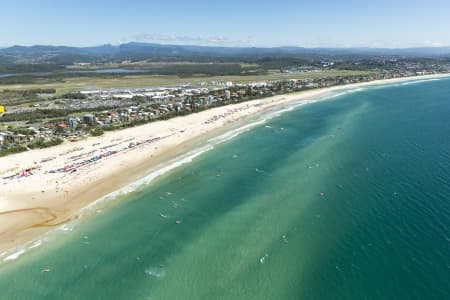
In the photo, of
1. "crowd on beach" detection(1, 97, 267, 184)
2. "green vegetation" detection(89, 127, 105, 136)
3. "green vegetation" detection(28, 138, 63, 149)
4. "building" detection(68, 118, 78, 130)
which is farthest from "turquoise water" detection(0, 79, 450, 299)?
"building" detection(68, 118, 78, 130)

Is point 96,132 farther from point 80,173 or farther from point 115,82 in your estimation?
point 115,82

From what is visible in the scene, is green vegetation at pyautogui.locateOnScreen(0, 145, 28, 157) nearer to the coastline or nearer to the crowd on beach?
the coastline

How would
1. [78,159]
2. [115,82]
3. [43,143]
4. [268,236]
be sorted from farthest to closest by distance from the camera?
[115,82], [43,143], [78,159], [268,236]

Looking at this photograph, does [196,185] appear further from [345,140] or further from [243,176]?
[345,140]

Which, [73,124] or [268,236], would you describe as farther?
[73,124]

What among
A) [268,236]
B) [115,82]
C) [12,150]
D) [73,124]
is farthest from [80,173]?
[115,82]

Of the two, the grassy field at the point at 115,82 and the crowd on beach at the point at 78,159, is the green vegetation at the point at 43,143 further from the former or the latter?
the grassy field at the point at 115,82
